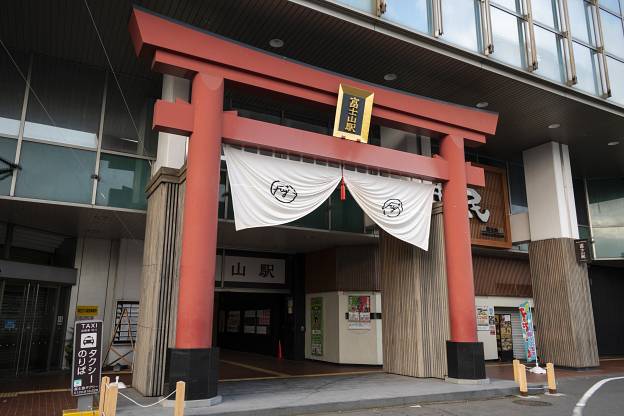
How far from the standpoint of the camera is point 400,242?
42.6 feet

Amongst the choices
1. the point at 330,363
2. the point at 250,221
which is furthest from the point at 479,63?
the point at 330,363

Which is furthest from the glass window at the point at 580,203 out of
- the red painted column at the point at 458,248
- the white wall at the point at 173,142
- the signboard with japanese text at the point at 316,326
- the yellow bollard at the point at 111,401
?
the yellow bollard at the point at 111,401

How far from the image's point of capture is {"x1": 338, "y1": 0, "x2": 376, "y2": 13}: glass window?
10395mm

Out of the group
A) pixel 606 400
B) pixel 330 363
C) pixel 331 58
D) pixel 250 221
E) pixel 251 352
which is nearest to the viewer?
pixel 250 221

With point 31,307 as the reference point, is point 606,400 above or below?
below

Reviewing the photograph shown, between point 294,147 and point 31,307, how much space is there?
9.24 m

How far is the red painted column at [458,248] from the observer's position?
11258mm

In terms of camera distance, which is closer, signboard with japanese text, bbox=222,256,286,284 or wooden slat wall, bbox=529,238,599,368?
wooden slat wall, bbox=529,238,599,368

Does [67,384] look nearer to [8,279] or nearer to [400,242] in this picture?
[8,279]

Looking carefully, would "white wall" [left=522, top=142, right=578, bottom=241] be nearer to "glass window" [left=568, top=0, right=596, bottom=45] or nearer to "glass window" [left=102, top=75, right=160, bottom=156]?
"glass window" [left=568, top=0, right=596, bottom=45]

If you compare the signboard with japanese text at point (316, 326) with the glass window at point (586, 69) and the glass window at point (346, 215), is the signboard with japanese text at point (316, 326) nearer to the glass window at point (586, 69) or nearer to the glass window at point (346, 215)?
the glass window at point (346, 215)

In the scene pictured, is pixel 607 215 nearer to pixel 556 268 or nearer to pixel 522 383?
pixel 556 268

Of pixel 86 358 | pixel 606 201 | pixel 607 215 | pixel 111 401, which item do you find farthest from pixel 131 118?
pixel 606 201

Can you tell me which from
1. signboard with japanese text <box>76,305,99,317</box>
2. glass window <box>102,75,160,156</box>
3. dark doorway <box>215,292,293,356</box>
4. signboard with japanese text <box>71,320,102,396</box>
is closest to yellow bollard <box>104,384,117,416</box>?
signboard with japanese text <box>71,320,102,396</box>
